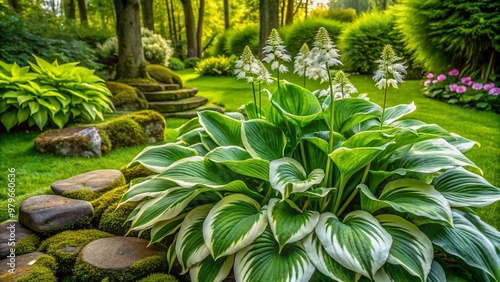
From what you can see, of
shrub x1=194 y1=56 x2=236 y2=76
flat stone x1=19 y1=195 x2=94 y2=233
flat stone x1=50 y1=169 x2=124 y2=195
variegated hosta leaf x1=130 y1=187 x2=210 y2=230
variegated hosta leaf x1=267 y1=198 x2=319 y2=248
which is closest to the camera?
variegated hosta leaf x1=267 y1=198 x2=319 y2=248

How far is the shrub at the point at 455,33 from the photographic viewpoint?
17.1ft

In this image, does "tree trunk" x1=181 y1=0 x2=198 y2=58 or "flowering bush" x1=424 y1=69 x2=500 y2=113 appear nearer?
"flowering bush" x1=424 y1=69 x2=500 y2=113

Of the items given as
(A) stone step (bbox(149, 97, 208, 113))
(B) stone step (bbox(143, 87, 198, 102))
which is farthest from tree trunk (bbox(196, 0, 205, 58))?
(A) stone step (bbox(149, 97, 208, 113))

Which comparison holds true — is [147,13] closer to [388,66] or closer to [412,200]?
[388,66]

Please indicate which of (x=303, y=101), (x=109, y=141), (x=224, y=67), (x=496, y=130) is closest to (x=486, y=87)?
(x=496, y=130)

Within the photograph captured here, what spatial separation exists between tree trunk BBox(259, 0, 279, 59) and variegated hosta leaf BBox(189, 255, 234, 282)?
762cm

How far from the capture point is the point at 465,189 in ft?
4.64

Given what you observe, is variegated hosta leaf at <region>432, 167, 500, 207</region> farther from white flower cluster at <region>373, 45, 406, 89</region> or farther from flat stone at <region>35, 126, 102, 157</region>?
flat stone at <region>35, 126, 102, 157</region>

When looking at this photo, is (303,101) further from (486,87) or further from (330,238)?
(486,87)

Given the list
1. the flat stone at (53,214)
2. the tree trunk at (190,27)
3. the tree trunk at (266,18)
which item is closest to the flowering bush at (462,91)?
the tree trunk at (266,18)

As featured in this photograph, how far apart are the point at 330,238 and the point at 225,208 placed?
0.40 meters

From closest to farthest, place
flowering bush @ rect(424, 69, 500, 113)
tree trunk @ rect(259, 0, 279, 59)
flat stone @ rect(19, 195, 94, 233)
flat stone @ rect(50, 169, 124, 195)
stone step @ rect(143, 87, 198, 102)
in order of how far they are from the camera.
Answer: flat stone @ rect(19, 195, 94, 233) → flat stone @ rect(50, 169, 124, 195) → flowering bush @ rect(424, 69, 500, 113) → stone step @ rect(143, 87, 198, 102) → tree trunk @ rect(259, 0, 279, 59)

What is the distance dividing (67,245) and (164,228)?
0.46 m

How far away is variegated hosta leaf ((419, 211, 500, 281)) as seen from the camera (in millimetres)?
1183
